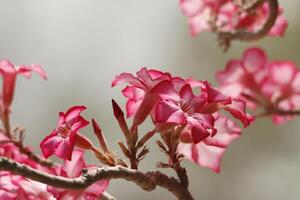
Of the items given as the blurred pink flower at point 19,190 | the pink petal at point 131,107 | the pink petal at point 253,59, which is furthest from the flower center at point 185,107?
the pink petal at point 253,59

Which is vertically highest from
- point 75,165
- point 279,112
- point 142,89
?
point 142,89

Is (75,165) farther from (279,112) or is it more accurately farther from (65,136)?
(279,112)

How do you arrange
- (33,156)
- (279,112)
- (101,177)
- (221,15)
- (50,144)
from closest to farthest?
(101,177) < (50,144) < (33,156) < (279,112) < (221,15)

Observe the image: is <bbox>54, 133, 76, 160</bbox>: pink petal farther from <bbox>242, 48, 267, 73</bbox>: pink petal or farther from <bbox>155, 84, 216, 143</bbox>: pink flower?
<bbox>242, 48, 267, 73</bbox>: pink petal

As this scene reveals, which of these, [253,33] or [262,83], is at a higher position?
[253,33]

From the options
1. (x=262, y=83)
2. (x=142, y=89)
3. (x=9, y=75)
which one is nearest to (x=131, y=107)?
(x=142, y=89)

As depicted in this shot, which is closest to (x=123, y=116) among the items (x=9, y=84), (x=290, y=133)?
(x=9, y=84)

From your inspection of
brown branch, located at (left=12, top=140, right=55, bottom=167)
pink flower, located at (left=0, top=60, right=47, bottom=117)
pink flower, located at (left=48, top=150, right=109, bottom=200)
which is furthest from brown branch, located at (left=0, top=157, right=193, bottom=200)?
pink flower, located at (left=0, top=60, right=47, bottom=117)
